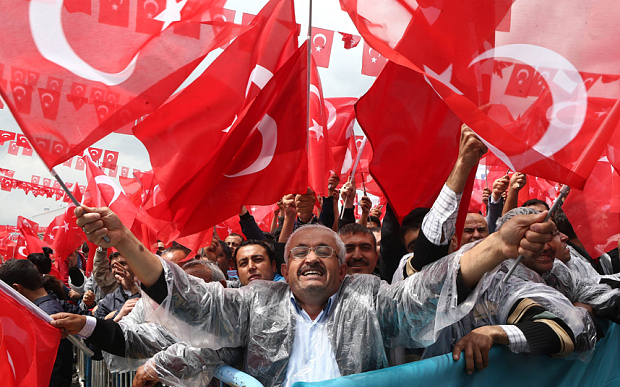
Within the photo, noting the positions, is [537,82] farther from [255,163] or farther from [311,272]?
[255,163]

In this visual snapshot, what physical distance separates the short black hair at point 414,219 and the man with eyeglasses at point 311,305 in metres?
0.61

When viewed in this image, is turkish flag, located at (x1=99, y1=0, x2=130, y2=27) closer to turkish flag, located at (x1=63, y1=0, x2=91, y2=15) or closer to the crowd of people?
turkish flag, located at (x1=63, y1=0, x2=91, y2=15)

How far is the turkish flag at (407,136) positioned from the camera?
318 cm

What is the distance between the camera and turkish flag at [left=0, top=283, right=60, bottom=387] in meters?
2.50

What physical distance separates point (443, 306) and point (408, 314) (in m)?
0.25

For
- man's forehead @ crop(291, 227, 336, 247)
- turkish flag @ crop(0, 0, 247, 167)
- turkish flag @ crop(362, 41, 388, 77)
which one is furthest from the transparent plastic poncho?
turkish flag @ crop(362, 41, 388, 77)

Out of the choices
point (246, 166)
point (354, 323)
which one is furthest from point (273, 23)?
point (354, 323)

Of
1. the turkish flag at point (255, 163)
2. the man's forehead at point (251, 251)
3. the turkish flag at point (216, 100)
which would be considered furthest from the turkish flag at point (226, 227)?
the turkish flag at point (216, 100)

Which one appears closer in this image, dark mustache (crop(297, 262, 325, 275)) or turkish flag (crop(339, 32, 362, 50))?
dark mustache (crop(297, 262, 325, 275))

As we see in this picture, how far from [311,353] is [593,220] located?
5.73 ft

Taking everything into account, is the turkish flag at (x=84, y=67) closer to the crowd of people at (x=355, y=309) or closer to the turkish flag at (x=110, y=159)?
the crowd of people at (x=355, y=309)

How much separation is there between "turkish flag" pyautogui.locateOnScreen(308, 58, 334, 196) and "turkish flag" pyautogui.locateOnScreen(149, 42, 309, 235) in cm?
61

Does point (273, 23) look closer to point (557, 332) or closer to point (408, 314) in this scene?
point (408, 314)

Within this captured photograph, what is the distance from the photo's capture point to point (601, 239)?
2.85m
